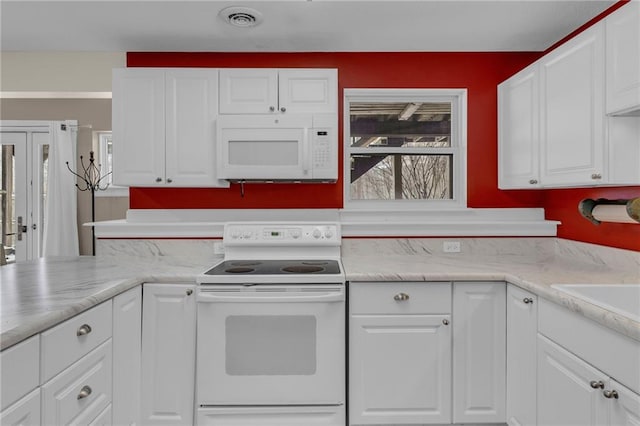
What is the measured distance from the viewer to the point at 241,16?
7.09 ft

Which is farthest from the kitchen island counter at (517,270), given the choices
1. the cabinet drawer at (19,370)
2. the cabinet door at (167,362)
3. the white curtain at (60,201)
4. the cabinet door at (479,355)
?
the white curtain at (60,201)

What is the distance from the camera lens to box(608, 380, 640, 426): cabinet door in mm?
1106

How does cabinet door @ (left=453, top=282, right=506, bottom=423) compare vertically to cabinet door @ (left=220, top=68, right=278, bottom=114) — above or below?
below

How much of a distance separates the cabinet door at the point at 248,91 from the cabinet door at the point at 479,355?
1588mm

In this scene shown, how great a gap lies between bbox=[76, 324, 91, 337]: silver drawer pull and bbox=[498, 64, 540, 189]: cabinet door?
230 cm

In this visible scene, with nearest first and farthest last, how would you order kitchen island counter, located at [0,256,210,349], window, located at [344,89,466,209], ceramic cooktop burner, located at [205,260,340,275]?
kitchen island counter, located at [0,256,210,349] → ceramic cooktop burner, located at [205,260,340,275] → window, located at [344,89,466,209]

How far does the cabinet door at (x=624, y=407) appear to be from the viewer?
3.63 feet

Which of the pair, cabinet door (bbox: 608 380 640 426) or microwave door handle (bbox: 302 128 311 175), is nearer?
cabinet door (bbox: 608 380 640 426)

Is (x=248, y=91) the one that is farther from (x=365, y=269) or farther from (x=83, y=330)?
(x=83, y=330)

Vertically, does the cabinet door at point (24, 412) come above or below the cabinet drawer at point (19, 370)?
below

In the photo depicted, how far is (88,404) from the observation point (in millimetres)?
1468

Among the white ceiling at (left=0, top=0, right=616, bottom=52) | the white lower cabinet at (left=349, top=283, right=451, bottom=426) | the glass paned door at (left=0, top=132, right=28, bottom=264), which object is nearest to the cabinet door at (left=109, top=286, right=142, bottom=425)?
the white lower cabinet at (left=349, top=283, right=451, bottom=426)

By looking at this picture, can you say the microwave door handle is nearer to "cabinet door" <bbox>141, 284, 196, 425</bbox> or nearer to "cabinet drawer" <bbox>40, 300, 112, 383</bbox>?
"cabinet door" <bbox>141, 284, 196, 425</bbox>

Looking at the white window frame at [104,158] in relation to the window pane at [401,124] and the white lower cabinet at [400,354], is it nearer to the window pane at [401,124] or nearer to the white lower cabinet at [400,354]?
the window pane at [401,124]
